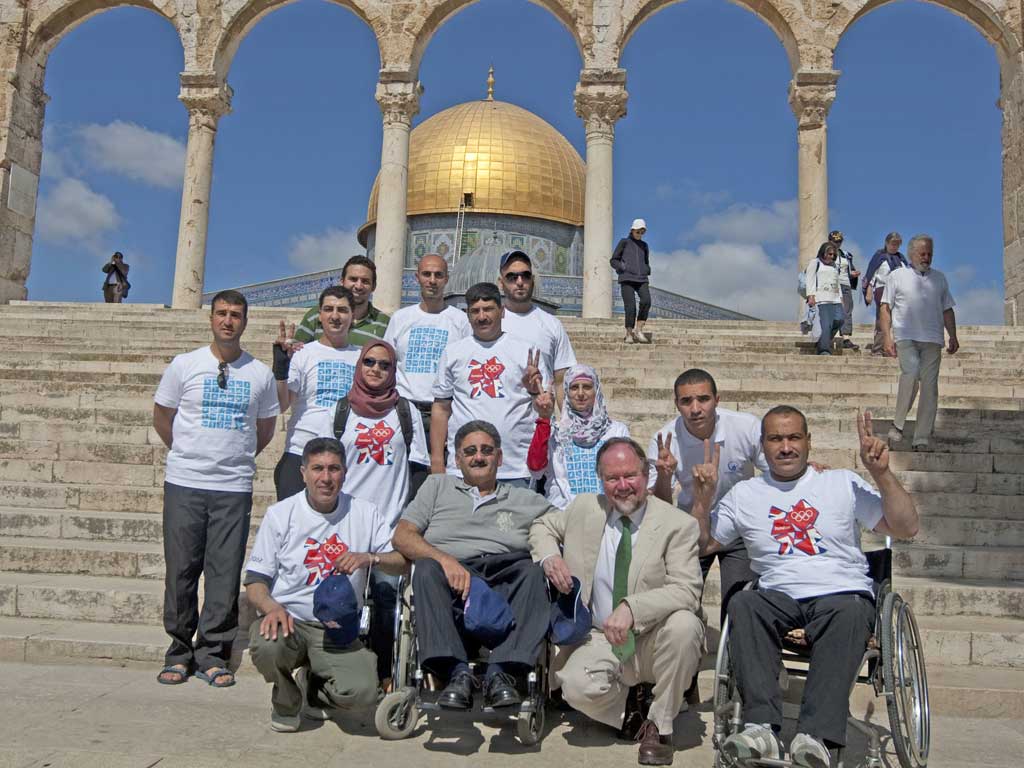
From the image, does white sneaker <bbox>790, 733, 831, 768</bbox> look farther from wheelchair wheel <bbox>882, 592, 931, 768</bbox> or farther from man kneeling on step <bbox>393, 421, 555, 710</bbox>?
man kneeling on step <bbox>393, 421, 555, 710</bbox>

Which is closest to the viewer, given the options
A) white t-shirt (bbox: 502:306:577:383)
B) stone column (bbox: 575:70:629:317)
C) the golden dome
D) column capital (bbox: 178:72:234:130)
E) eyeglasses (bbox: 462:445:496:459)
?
eyeglasses (bbox: 462:445:496:459)

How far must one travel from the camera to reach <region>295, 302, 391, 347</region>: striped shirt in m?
5.28

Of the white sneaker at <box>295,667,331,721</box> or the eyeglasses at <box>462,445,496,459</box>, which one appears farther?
the eyeglasses at <box>462,445,496,459</box>

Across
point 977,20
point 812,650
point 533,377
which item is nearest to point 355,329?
point 533,377

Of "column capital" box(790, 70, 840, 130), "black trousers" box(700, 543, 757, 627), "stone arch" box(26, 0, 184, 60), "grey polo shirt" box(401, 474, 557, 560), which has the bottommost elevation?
"black trousers" box(700, 543, 757, 627)

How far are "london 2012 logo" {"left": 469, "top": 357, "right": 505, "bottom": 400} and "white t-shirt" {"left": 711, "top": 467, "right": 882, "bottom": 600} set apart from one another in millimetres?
1440

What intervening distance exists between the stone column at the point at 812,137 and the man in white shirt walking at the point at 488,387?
12.2 meters

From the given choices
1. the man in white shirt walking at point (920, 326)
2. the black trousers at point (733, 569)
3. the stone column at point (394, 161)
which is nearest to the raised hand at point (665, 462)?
the black trousers at point (733, 569)

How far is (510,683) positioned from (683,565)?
2.84 ft

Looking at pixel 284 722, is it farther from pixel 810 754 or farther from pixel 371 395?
pixel 810 754

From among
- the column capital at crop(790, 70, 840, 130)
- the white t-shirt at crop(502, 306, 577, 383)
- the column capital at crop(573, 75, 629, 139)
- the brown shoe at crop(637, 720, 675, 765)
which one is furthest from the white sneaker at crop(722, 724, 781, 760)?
the column capital at crop(790, 70, 840, 130)

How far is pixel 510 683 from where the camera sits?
364 centimetres

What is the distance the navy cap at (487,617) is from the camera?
376 centimetres

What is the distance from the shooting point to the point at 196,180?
16984 mm
